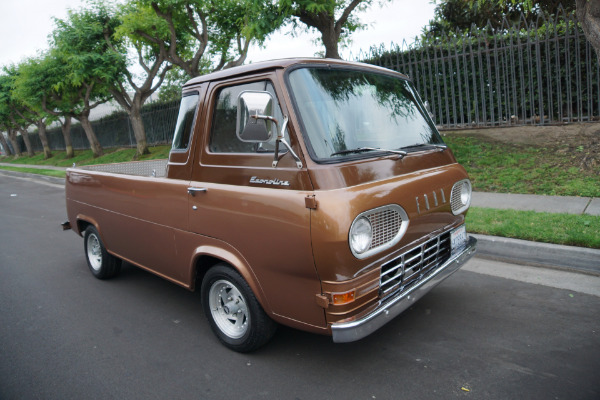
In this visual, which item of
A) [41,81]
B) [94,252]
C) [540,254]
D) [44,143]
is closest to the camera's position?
[540,254]

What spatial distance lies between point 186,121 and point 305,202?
1.59 metres

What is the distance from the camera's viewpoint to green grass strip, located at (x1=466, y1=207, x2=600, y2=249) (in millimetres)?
4707

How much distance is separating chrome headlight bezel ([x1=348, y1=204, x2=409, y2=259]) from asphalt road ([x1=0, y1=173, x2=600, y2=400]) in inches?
35.9

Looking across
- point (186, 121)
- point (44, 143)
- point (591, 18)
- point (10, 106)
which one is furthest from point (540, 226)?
point (10, 106)

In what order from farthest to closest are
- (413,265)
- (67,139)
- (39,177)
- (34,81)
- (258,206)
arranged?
(67,139)
(34,81)
(39,177)
(413,265)
(258,206)

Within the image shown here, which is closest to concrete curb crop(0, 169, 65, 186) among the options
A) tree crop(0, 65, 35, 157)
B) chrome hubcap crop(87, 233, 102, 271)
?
tree crop(0, 65, 35, 157)

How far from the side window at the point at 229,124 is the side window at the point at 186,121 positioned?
29 centimetres

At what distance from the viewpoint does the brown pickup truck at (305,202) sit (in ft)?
8.54

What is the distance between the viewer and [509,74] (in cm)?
978

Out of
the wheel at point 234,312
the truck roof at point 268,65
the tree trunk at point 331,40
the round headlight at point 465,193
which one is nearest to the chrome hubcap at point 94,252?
the wheel at point 234,312

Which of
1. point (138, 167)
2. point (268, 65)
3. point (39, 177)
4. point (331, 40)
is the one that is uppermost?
point (331, 40)

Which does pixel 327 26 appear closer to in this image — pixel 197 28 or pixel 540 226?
pixel 197 28

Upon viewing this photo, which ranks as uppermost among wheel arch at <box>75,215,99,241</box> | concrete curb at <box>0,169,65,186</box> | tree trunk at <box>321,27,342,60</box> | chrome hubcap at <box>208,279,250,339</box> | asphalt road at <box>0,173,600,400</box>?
tree trunk at <box>321,27,342,60</box>

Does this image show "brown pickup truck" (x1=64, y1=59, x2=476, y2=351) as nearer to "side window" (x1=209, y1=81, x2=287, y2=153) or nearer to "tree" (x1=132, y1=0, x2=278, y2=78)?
"side window" (x1=209, y1=81, x2=287, y2=153)
